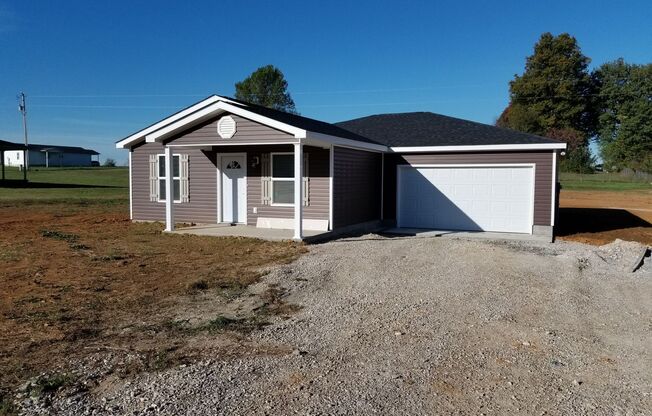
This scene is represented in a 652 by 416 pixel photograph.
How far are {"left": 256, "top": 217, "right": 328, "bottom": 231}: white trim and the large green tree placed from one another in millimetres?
42008

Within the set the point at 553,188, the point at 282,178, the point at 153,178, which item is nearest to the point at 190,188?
the point at 153,178

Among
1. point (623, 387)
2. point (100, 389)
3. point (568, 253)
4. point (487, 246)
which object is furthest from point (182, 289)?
point (568, 253)

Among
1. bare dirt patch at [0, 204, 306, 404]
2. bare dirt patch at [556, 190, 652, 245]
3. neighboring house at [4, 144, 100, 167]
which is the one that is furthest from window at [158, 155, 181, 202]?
neighboring house at [4, 144, 100, 167]

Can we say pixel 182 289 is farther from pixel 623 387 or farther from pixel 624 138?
pixel 624 138

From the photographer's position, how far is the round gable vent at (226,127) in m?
12.6

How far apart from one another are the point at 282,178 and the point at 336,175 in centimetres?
163

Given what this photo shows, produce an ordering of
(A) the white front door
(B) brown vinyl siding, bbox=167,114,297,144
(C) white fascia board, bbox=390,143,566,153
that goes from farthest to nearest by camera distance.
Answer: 1. (A) the white front door
2. (C) white fascia board, bbox=390,143,566,153
3. (B) brown vinyl siding, bbox=167,114,297,144

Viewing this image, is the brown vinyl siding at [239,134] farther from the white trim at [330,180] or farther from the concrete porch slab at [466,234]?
the concrete porch slab at [466,234]

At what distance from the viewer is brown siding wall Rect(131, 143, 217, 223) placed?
50.6 ft

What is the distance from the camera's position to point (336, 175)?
1353 cm

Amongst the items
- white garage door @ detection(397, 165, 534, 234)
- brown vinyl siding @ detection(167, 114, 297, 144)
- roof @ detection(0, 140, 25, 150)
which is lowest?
white garage door @ detection(397, 165, 534, 234)

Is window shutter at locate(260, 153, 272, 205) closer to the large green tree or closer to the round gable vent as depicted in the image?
the round gable vent

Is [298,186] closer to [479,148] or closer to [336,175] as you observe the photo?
[336,175]

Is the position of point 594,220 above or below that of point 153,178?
below
